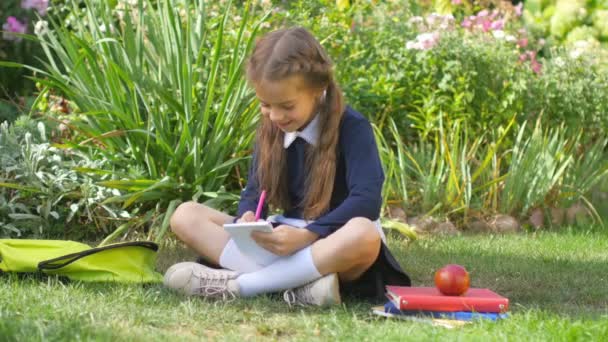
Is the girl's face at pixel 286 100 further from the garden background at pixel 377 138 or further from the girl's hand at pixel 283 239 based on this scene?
the garden background at pixel 377 138

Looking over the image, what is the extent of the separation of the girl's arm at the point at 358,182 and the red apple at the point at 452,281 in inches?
13.6

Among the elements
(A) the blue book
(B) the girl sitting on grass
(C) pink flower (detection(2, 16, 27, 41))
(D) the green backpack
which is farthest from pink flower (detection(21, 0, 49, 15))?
(A) the blue book

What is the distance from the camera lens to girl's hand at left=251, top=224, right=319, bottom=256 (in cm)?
310

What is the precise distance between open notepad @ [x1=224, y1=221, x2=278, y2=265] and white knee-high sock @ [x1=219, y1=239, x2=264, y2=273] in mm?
33

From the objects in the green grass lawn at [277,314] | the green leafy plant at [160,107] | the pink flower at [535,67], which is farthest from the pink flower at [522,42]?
the green grass lawn at [277,314]

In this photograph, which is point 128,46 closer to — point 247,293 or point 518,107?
point 247,293

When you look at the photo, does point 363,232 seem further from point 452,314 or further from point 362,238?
point 452,314

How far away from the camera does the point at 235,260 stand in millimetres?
3354

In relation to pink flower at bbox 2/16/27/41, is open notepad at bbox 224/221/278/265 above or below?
below

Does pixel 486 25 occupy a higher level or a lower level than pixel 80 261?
higher

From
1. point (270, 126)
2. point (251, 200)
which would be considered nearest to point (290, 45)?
point (270, 126)

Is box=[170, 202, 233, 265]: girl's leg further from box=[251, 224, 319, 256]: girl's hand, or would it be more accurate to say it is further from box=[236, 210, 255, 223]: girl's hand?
box=[251, 224, 319, 256]: girl's hand

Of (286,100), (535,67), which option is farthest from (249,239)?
(535,67)

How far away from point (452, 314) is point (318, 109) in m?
0.87
